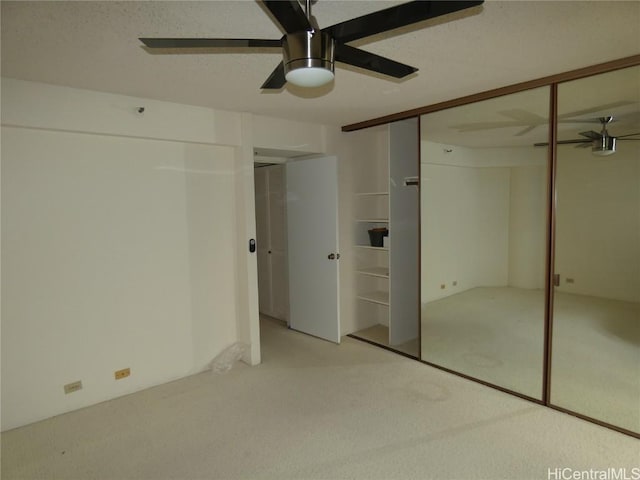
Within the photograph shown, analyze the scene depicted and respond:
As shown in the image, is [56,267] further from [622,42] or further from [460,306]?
[622,42]

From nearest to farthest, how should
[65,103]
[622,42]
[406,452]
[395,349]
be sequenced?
[622,42] < [406,452] < [65,103] < [395,349]

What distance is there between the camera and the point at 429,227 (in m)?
3.75

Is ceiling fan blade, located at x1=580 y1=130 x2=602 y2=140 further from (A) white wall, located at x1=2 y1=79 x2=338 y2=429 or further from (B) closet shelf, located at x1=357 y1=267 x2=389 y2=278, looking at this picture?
(A) white wall, located at x1=2 y1=79 x2=338 y2=429

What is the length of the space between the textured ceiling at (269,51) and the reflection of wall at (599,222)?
64cm

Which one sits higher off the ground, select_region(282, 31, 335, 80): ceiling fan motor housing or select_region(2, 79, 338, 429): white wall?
select_region(282, 31, 335, 80): ceiling fan motor housing

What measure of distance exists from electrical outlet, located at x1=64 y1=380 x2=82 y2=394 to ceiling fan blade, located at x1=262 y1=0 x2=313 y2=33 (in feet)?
9.72

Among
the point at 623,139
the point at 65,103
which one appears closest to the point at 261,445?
the point at 65,103

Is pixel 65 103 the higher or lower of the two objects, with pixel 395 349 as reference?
higher

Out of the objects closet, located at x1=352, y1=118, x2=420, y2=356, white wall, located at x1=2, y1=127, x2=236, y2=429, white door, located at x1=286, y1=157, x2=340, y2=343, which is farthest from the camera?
white door, located at x1=286, y1=157, x2=340, y2=343

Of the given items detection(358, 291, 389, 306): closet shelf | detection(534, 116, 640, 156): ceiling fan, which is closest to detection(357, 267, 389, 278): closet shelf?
detection(358, 291, 389, 306): closet shelf

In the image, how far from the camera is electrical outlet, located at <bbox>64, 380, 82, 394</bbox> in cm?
300

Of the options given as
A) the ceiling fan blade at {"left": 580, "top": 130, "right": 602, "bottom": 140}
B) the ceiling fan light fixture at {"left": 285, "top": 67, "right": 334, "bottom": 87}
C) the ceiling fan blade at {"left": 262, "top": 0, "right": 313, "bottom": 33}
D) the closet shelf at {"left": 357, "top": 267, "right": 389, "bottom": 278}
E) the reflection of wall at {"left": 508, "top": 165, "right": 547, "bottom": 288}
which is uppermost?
the ceiling fan blade at {"left": 262, "top": 0, "right": 313, "bottom": 33}

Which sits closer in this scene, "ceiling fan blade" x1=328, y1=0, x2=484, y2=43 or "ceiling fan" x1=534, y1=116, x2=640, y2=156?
"ceiling fan blade" x1=328, y1=0, x2=484, y2=43

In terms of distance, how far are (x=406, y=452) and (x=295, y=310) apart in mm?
2530
